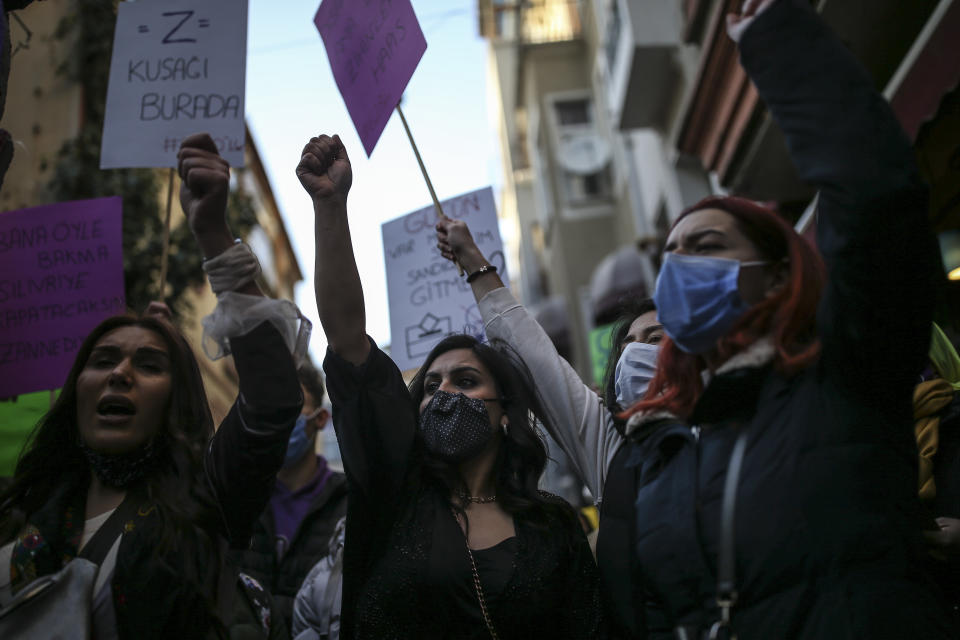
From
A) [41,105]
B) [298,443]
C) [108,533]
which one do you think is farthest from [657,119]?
[108,533]

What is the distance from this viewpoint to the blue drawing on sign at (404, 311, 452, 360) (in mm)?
3568

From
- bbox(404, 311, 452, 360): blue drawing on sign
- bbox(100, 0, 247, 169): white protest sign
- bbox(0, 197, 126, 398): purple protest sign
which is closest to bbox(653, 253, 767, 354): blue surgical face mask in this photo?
bbox(404, 311, 452, 360): blue drawing on sign

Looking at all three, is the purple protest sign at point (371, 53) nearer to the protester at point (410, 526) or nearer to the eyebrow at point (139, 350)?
the protester at point (410, 526)

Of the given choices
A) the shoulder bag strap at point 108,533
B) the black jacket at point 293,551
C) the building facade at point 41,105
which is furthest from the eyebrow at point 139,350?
the building facade at point 41,105

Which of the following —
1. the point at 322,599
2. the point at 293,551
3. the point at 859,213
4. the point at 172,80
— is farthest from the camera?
the point at 293,551

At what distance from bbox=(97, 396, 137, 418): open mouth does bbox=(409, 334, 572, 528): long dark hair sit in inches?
31.2

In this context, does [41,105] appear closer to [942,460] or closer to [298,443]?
[298,443]

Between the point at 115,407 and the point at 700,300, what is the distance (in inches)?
60.6

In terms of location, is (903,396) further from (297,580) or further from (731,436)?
(297,580)

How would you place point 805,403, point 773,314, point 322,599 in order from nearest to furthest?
point 805,403
point 773,314
point 322,599

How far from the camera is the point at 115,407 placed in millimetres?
2215

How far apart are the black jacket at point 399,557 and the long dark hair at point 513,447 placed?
0.46 ft

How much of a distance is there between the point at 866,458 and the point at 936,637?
0.32 m

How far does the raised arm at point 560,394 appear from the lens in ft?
8.09
